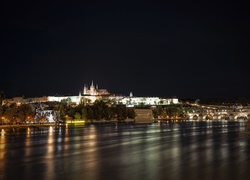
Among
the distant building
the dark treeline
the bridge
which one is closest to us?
the dark treeline

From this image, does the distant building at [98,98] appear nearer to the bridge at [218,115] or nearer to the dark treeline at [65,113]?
the bridge at [218,115]

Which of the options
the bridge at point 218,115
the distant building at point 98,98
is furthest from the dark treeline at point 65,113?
the distant building at point 98,98

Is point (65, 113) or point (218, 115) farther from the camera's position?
point (218, 115)

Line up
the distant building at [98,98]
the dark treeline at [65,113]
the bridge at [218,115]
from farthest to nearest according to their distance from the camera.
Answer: the distant building at [98,98]
the bridge at [218,115]
the dark treeline at [65,113]

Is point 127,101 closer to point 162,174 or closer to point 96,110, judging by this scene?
point 96,110

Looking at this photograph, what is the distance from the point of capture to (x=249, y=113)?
117188 mm

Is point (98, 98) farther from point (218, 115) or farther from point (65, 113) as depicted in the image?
point (65, 113)

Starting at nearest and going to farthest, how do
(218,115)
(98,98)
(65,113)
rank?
(65,113) < (218,115) < (98,98)

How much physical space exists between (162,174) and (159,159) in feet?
16.0

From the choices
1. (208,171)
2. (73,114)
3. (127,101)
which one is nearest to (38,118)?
(73,114)

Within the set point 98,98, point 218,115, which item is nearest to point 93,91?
point 98,98

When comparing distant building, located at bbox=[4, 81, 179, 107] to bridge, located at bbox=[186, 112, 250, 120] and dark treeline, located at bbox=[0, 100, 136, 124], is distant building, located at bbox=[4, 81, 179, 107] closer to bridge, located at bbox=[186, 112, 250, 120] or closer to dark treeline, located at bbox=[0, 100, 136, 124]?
bridge, located at bbox=[186, 112, 250, 120]

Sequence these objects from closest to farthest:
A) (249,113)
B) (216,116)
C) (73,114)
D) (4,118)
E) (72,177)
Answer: (72,177) → (4,118) → (73,114) → (249,113) → (216,116)

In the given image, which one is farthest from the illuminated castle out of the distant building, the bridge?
the bridge
